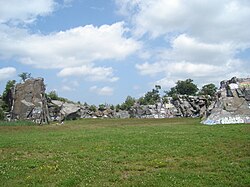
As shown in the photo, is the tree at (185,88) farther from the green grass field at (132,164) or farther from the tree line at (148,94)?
the green grass field at (132,164)

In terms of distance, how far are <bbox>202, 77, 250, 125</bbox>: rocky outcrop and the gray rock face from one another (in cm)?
3365

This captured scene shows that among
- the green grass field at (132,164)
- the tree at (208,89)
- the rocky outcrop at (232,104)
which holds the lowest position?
the green grass field at (132,164)

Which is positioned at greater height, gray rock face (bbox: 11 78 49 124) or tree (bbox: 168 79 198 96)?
tree (bbox: 168 79 198 96)

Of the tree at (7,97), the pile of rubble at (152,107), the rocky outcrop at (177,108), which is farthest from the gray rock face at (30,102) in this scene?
the rocky outcrop at (177,108)

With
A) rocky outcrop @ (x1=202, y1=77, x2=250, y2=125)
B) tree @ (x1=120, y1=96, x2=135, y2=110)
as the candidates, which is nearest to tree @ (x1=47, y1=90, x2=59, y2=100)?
tree @ (x1=120, y1=96, x2=135, y2=110)

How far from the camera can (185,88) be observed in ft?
392

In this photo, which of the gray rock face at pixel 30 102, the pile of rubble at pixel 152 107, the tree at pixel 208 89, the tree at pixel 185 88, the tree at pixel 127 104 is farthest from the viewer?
the tree at pixel 185 88

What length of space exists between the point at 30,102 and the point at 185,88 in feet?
228

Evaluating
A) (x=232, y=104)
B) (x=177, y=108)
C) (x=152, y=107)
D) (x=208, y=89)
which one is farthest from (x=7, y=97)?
(x=208, y=89)

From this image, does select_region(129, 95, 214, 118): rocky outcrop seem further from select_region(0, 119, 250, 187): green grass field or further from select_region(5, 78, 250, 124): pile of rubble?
select_region(0, 119, 250, 187): green grass field

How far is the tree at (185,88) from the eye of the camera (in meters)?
118

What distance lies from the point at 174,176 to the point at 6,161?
27.8 ft

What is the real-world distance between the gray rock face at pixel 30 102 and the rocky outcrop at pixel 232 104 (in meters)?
33.7

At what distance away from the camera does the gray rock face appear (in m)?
62.4
